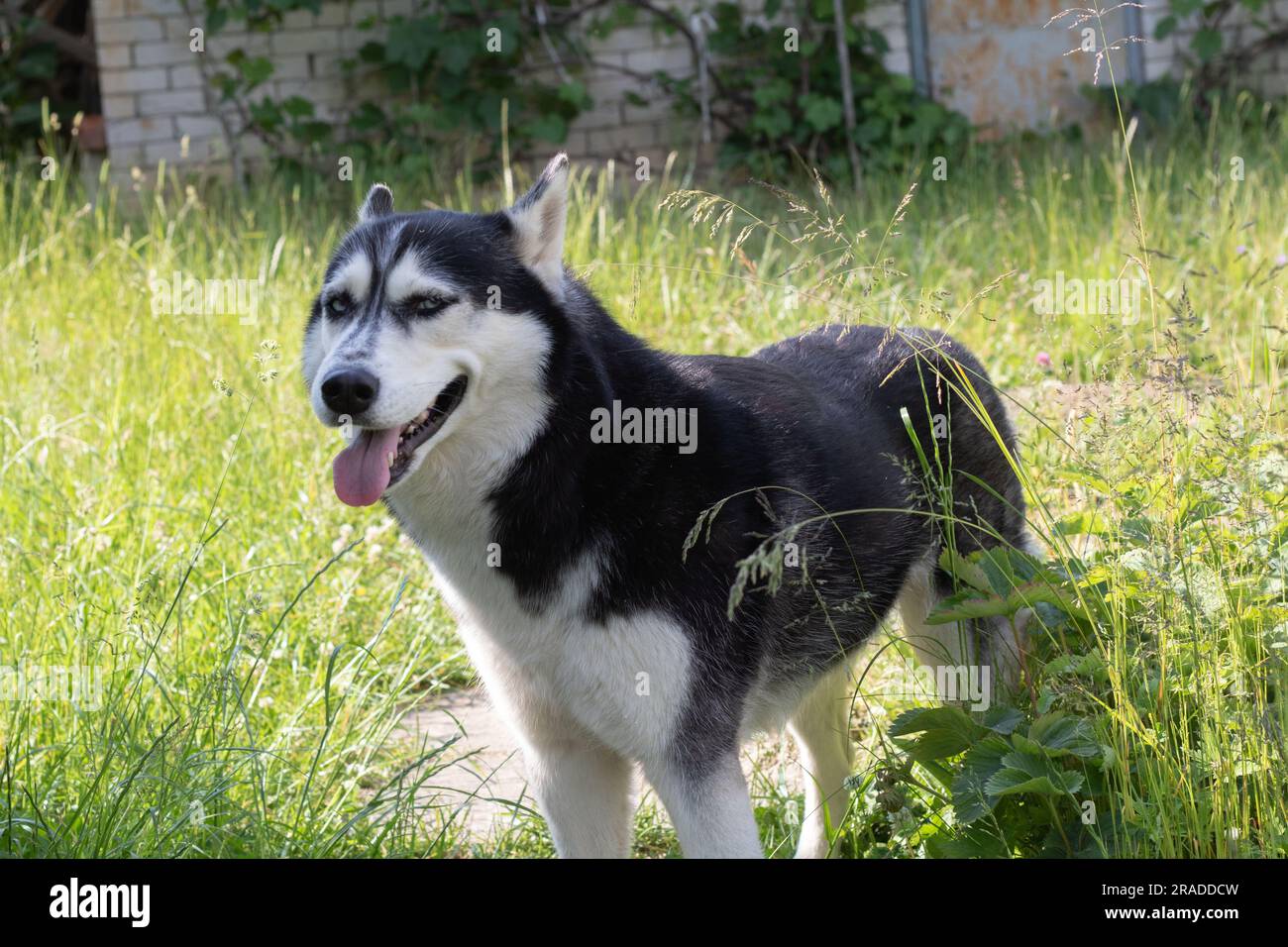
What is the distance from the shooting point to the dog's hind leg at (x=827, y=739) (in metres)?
3.18

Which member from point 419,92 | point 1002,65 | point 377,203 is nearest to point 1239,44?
point 1002,65

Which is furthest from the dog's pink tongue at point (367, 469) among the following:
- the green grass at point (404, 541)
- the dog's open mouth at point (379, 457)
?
the green grass at point (404, 541)

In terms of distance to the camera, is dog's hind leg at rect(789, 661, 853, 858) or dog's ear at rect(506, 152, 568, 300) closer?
dog's ear at rect(506, 152, 568, 300)

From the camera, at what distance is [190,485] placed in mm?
4402

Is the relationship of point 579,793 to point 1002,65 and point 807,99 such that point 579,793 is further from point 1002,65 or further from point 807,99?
point 1002,65

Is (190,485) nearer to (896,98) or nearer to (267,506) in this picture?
(267,506)

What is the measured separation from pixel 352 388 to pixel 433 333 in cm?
22

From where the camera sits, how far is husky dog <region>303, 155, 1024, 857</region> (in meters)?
2.49

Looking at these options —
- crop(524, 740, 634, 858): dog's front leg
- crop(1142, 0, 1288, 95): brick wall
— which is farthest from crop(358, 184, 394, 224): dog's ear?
crop(1142, 0, 1288, 95): brick wall

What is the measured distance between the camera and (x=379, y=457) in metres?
2.42

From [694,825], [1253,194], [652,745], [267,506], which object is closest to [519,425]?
[652,745]

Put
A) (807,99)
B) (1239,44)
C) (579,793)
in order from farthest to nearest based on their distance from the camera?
1. (1239,44)
2. (807,99)
3. (579,793)

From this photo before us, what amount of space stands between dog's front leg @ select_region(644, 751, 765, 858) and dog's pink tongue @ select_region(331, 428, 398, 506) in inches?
29.0

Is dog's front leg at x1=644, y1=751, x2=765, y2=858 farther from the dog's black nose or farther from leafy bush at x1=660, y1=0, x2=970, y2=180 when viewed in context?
leafy bush at x1=660, y1=0, x2=970, y2=180
